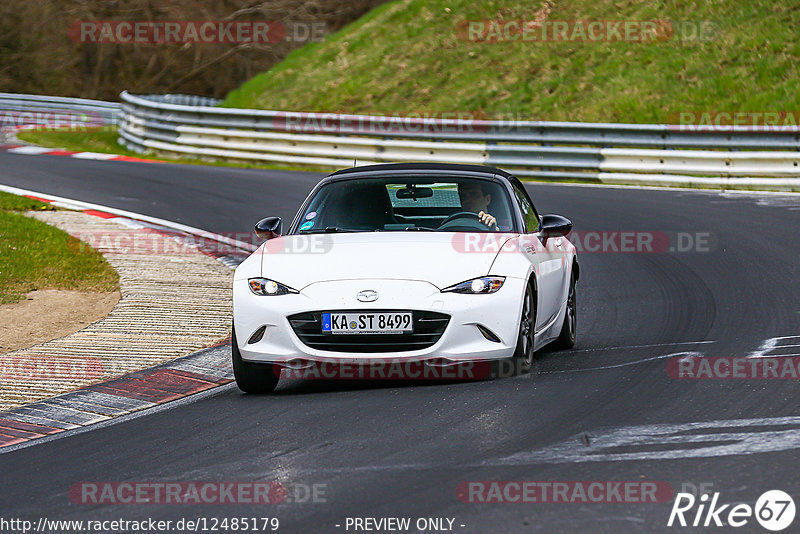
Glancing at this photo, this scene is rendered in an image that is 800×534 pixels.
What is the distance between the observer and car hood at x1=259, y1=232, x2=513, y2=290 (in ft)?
25.8

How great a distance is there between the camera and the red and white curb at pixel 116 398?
7.32 metres

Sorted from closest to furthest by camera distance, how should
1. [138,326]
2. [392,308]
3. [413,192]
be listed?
[392,308], [413,192], [138,326]

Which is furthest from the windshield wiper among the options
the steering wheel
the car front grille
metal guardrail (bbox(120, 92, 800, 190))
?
metal guardrail (bbox(120, 92, 800, 190))

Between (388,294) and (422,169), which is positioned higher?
(422,169)

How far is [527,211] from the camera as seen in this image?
9664 millimetres

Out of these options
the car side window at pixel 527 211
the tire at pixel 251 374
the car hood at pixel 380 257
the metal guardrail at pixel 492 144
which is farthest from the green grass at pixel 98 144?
the tire at pixel 251 374

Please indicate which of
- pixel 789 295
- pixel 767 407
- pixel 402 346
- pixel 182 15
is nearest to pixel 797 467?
pixel 767 407

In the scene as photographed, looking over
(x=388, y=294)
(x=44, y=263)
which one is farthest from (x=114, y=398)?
(x=44, y=263)

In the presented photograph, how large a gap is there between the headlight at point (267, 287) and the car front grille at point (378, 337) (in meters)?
0.19

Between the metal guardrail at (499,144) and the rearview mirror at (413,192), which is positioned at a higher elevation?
the rearview mirror at (413,192)

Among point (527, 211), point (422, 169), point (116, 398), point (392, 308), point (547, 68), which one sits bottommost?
point (116, 398)

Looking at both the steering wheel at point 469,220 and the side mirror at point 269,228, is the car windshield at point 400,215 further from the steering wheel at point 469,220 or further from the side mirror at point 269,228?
the side mirror at point 269,228

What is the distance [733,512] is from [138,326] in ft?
20.3

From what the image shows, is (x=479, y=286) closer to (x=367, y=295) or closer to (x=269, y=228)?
(x=367, y=295)
